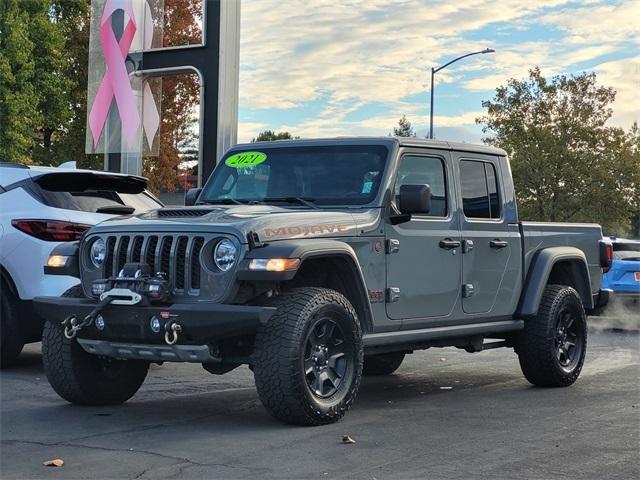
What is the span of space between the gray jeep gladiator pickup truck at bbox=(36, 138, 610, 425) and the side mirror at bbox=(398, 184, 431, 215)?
1cm

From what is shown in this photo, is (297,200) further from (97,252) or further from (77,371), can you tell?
(77,371)

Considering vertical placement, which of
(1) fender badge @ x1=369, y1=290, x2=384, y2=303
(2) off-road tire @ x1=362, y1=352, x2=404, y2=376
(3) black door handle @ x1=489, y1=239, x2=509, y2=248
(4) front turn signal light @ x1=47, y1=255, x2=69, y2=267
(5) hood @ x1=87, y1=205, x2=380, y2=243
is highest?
(5) hood @ x1=87, y1=205, x2=380, y2=243

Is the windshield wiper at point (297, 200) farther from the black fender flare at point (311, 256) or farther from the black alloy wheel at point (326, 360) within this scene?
the black alloy wheel at point (326, 360)

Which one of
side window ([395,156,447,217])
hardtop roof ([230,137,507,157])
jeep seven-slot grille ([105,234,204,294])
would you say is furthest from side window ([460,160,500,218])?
jeep seven-slot grille ([105,234,204,294])

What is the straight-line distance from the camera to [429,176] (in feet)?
27.0

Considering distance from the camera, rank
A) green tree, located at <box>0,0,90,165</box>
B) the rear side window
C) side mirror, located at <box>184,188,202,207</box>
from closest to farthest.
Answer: side mirror, located at <box>184,188,202,207</box> → the rear side window → green tree, located at <box>0,0,90,165</box>

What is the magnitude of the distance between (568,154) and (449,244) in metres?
37.3

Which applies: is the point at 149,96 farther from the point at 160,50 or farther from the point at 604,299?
the point at 604,299

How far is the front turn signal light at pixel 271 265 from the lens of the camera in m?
6.29

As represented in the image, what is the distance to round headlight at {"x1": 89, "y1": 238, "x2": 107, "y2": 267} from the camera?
707 centimetres

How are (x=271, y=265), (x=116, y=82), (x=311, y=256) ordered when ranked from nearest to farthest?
1. (x=271, y=265)
2. (x=311, y=256)
3. (x=116, y=82)

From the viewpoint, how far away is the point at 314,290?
264 inches

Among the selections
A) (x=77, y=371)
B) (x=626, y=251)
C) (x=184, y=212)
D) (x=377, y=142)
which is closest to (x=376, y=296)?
(x=377, y=142)

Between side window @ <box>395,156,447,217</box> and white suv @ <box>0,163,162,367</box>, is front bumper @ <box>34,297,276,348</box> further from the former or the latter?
side window @ <box>395,156,447,217</box>
